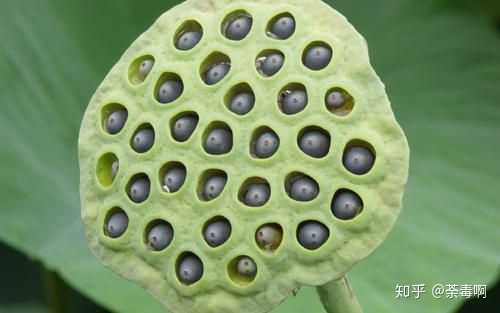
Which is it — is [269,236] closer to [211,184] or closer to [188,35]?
[211,184]

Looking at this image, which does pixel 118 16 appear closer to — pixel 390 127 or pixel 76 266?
pixel 76 266

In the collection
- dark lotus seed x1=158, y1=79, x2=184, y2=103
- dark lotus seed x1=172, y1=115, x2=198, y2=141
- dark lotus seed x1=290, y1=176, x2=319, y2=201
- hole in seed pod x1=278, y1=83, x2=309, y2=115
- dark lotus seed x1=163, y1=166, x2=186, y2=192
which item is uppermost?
dark lotus seed x1=158, y1=79, x2=184, y2=103

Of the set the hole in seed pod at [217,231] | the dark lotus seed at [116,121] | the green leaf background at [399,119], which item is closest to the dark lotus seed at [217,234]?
the hole in seed pod at [217,231]

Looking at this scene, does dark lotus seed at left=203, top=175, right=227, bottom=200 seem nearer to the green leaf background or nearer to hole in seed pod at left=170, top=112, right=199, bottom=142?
hole in seed pod at left=170, top=112, right=199, bottom=142

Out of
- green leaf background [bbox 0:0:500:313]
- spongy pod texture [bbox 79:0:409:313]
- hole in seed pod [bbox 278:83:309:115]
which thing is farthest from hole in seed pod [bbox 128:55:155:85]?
green leaf background [bbox 0:0:500:313]

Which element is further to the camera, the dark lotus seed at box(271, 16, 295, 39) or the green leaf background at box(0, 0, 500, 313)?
the green leaf background at box(0, 0, 500, 313)

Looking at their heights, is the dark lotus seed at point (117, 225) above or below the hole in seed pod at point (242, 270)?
above

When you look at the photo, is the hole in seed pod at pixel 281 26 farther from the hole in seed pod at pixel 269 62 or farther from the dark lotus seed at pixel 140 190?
the dark lotus seed at pixel 140 190
